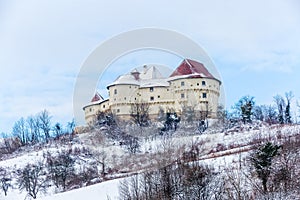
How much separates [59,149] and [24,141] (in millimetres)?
6964

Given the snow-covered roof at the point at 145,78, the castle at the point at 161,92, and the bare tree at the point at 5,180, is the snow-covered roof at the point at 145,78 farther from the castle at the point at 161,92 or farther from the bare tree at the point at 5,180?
the bare tree at the point at 5,180

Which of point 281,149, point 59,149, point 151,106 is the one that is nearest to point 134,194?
point 281,149

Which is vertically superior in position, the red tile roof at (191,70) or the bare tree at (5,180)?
the red tile roof at (191,70)

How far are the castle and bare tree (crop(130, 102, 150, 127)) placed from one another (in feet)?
0.71

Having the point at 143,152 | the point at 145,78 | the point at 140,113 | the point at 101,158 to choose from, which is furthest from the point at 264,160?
the point at 145,78

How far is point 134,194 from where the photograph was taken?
1260 centimetres

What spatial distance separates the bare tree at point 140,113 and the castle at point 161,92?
217mm

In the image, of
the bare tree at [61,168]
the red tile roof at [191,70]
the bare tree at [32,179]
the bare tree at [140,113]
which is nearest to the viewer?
the bare tree at [32,179]

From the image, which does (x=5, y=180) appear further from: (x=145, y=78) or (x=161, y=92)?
(x=145, y=78)

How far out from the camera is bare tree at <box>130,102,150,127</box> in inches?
1014

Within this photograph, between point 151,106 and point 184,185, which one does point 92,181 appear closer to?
point 184,185

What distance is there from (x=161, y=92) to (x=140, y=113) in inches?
86.8

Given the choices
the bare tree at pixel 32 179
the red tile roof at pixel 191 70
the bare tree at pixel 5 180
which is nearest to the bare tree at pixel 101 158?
the bare tree at pixel 32 179

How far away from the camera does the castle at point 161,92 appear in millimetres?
26938
